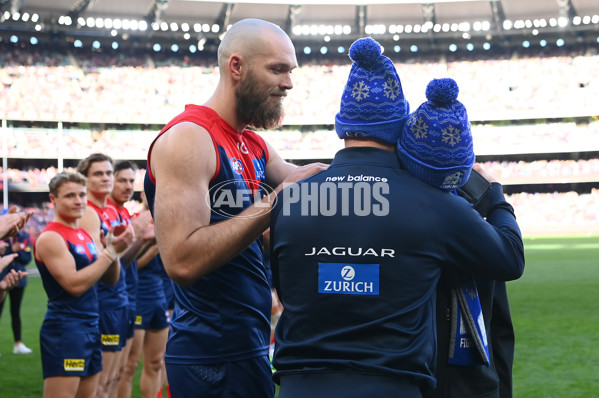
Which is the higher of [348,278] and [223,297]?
[348,278]

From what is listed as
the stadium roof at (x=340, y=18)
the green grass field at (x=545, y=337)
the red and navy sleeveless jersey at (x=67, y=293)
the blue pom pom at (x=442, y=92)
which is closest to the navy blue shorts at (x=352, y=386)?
the blue pom pom at (x=442, y=92)

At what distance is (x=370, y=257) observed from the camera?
88.2 inches

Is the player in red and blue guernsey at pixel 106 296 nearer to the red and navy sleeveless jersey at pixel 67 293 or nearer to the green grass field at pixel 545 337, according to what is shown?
the red and navy sleeveless jersey at pixel 67 293

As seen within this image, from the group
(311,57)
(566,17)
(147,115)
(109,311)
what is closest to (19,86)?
(147,115)

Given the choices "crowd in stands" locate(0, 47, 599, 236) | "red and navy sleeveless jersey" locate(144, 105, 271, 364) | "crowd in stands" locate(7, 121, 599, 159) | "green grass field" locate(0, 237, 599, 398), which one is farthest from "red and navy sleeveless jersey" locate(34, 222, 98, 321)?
"crowd in stands" locate(7, 121, 599, 159)

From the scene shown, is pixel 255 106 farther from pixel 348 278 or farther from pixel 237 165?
pixel 348 278

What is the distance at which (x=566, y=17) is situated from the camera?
43312mm

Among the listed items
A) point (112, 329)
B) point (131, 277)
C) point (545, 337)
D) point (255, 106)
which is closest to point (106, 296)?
point (112, 329)

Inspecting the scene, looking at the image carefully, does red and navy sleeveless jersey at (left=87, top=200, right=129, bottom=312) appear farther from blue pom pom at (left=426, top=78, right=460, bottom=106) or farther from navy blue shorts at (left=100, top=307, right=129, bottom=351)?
blue pom pom at (left=426, top=78, right=460, bottom=106)

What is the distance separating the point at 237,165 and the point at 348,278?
0.93 meters

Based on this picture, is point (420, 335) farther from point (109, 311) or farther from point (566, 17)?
point (566, 17)

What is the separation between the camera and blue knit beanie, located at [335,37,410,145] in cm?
234

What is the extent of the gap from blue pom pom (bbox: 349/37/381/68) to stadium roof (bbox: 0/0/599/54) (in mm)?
39807

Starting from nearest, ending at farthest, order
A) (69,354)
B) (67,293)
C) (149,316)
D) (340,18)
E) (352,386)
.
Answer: (352,386) → (69,354) → (67,293) → (149,316) → (340,18)
